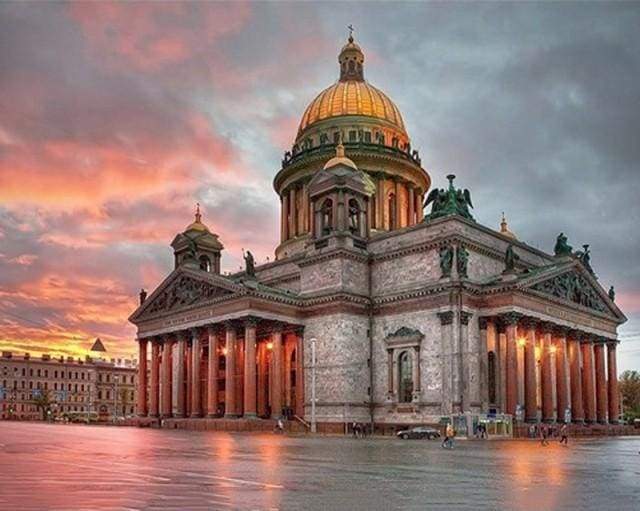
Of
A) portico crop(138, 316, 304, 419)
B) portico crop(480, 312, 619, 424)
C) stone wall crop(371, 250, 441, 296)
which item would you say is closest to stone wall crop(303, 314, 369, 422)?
portico crop(138, 316, 304, 419)

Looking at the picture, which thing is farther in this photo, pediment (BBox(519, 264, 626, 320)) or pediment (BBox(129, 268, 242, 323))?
pediment (BBox(129, 268, 242, 323))

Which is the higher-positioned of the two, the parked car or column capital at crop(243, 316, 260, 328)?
column capital at crop(243, 316, 260, 328)

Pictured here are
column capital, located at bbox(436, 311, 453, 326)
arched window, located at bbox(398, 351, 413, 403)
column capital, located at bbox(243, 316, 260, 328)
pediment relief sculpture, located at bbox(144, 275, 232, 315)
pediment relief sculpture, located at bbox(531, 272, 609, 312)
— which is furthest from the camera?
pediment relief sculpture, located at bbox(144, 275, 232, 315)

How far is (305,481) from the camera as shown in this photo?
71.5ft

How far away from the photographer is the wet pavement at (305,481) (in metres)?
17.0

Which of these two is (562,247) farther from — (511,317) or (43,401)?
(43,401)

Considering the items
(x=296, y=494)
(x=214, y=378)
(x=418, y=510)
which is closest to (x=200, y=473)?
(x=296, y=494)

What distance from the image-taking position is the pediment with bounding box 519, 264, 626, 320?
67.4m

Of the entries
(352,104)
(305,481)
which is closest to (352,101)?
(352,104)

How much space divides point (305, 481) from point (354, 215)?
53.9 metres

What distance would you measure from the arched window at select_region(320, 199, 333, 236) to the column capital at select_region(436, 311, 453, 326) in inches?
617

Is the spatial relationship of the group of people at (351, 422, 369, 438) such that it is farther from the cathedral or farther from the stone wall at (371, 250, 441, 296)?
the stone wall at (371, 250, 441, 296)

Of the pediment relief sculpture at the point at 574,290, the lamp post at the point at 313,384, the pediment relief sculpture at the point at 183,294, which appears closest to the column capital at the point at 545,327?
the pediment relief sculpture at the point at 574,290

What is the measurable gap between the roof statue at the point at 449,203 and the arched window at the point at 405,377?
39.5 ft
